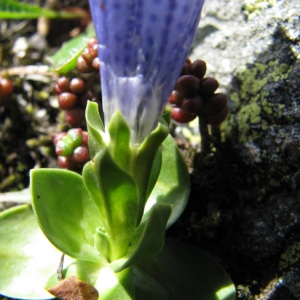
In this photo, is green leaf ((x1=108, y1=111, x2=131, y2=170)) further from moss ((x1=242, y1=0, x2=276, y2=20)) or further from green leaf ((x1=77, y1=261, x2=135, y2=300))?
moss ((x1=242, y1=0, x2=276, y2=20))

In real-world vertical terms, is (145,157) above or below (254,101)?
above

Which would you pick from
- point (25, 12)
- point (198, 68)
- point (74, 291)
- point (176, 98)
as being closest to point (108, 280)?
point (74, 291)

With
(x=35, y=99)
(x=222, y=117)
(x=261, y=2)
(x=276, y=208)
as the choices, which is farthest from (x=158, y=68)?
(x=35, y=99)

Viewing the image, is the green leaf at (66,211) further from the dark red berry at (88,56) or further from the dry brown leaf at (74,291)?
the dark red berry at (88,56)

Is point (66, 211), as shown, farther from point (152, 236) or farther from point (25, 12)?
point (25, 12)

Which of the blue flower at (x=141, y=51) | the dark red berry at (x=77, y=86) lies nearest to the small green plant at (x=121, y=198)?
the blue flower at (x=141, y=51)

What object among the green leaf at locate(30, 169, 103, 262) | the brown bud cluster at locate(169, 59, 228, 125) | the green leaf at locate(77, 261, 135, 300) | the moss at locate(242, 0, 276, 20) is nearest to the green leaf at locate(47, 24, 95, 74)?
the brown bud cluster at locate(169, 59, 228, 125)

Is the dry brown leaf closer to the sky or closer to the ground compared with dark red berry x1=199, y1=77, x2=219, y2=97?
closer to the ground

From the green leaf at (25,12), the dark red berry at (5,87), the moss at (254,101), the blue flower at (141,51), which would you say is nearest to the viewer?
the blue flower at (141,51)
